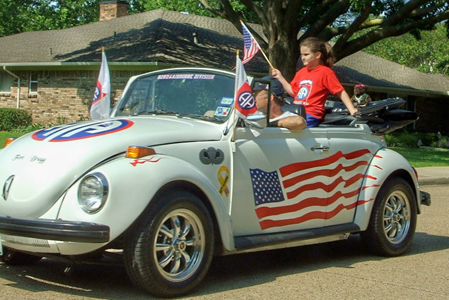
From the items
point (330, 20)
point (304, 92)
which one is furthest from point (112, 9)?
point (304, 92)

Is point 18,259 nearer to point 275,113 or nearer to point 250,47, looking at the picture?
point 275,113

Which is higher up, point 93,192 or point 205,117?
point 205,117

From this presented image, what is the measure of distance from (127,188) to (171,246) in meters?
0.61

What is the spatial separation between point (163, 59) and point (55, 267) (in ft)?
59.6

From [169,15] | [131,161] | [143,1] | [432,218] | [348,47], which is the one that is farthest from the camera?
[143,1]

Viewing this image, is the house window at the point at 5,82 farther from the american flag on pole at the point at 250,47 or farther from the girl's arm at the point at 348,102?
the girl's arm at the point at 348,102

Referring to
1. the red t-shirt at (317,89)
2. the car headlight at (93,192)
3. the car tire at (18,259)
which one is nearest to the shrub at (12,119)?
the red t-shirt at (317,89)

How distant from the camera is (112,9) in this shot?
33094 millimetres

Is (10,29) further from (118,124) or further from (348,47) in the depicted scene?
(118,124)

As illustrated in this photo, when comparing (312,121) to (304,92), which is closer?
(312,121)

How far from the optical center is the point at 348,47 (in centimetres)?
2184

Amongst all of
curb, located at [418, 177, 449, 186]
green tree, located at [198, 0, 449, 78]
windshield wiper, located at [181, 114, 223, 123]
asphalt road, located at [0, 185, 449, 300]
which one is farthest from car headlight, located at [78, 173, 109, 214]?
green tree, located at [198, 0, 449, 78]

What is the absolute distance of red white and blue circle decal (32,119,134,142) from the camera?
5203 mm

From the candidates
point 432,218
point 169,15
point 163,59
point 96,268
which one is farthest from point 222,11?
point 96,268
